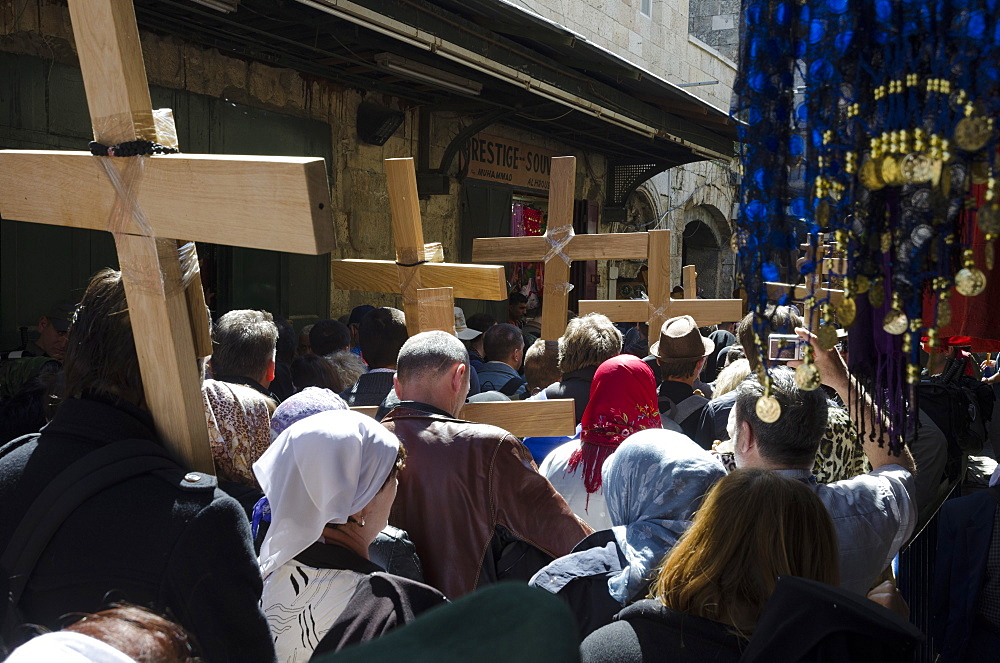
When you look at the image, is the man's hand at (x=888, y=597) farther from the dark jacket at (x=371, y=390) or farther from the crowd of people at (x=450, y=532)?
the dark jacket at (x=371, y=390)

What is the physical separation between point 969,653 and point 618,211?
8.93 meters

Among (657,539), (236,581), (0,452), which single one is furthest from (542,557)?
(0,452)

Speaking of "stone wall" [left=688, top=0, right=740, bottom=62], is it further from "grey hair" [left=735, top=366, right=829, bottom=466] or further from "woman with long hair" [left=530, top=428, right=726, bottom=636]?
"woman with long hair" [left=530, top=428, right=726, bottom=636]

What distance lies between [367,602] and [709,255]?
14.4 m

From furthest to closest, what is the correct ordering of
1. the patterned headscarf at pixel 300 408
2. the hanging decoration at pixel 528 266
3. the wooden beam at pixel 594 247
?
the hanging decoration at pixel 528 266
the wooden beam at pixel 594 247
the patterned headscarf at pixel 300 408

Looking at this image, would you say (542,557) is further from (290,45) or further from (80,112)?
(290,45)

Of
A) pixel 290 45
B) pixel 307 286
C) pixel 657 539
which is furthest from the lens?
pixel 307 286

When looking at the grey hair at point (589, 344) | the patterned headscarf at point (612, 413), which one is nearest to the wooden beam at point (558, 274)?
the grey hair at point (589, 344)

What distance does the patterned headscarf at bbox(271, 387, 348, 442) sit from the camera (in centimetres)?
215

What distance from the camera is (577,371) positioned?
3391 mm

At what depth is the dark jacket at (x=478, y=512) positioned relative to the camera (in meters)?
2.15

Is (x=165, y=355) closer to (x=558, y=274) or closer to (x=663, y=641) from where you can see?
(x=663, y=641)

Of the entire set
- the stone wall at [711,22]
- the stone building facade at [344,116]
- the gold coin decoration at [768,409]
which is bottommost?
the gold coin decoration at [768,409]

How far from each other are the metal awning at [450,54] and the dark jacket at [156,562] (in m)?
3.63
